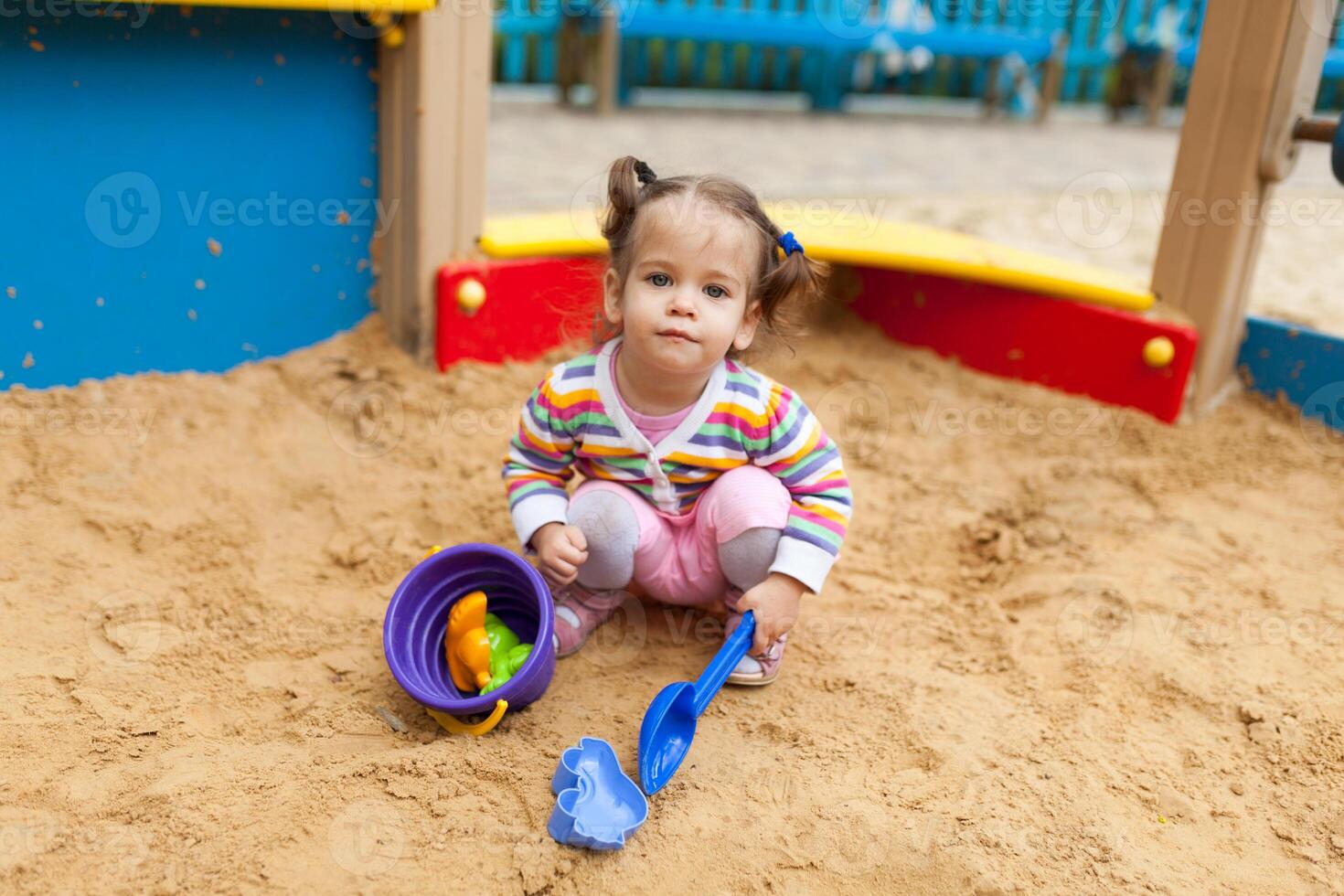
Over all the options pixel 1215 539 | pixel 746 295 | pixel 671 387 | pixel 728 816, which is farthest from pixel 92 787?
pixel 1215 539

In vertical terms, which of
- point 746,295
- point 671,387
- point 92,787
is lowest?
point 92,787

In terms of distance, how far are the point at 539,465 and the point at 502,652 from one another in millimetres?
259

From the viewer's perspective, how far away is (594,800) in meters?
1.25

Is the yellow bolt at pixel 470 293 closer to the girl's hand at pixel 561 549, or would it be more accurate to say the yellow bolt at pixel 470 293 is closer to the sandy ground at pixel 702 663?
the sandy ground at pixel 702 663

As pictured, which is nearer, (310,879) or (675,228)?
(310,879)

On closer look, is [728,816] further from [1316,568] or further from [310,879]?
[1316,568]

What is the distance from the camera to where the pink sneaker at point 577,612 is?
1600 mm

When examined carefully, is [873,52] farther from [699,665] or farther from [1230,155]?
[699,665]

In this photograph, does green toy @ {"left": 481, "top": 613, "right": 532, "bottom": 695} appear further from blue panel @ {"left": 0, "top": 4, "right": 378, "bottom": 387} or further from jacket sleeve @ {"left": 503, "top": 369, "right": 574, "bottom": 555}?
blue panel @ {"left": 0, "top": 4, "right": 378, "bottom": 387}

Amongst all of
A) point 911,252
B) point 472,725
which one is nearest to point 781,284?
point 472,725

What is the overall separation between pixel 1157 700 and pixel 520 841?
888 millimetres

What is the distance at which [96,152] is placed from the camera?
190 centimetres

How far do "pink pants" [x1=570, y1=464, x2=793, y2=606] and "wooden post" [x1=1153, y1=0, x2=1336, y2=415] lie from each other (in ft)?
4.13

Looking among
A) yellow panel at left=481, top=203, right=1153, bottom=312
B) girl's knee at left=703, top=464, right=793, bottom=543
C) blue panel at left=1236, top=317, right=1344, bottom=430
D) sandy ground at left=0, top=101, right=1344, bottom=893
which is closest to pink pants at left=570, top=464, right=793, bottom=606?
girl's knee at left=703, top=464, right=793, bottom=543
